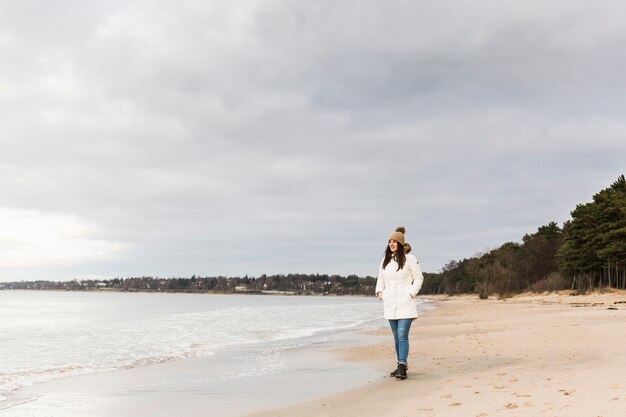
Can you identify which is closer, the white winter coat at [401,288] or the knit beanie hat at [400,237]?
the white winter coat at [401,288]

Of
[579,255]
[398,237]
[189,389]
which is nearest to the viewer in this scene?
[398,237]

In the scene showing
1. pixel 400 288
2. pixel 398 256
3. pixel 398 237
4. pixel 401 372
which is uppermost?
pixel 398 237

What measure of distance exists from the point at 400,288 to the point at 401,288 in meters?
0.02

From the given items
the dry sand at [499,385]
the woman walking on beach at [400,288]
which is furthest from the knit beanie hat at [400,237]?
the dry sand at [499,385]

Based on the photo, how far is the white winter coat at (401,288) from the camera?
30.6 ft

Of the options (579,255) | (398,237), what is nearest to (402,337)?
(398,237)

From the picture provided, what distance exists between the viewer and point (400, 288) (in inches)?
372

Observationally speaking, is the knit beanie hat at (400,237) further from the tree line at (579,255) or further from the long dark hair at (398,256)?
the tree line at (579,255)

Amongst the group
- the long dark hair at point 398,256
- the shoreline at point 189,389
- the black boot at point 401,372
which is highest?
the long dark hair at point 398,256

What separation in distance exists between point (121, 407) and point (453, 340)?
37.1 ft

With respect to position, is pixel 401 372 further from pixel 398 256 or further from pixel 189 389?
pixel 189 389

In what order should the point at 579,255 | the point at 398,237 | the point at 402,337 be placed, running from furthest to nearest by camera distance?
1. the point at 579,255
2. the point at 398,237
3. the point at 402,337

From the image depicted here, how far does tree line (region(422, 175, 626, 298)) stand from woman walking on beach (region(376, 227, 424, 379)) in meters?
55.6

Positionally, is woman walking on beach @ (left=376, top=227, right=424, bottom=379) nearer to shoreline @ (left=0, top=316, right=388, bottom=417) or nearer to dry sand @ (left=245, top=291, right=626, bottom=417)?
dry sand @ (left=245, top=291, right=626, bottom=417)
